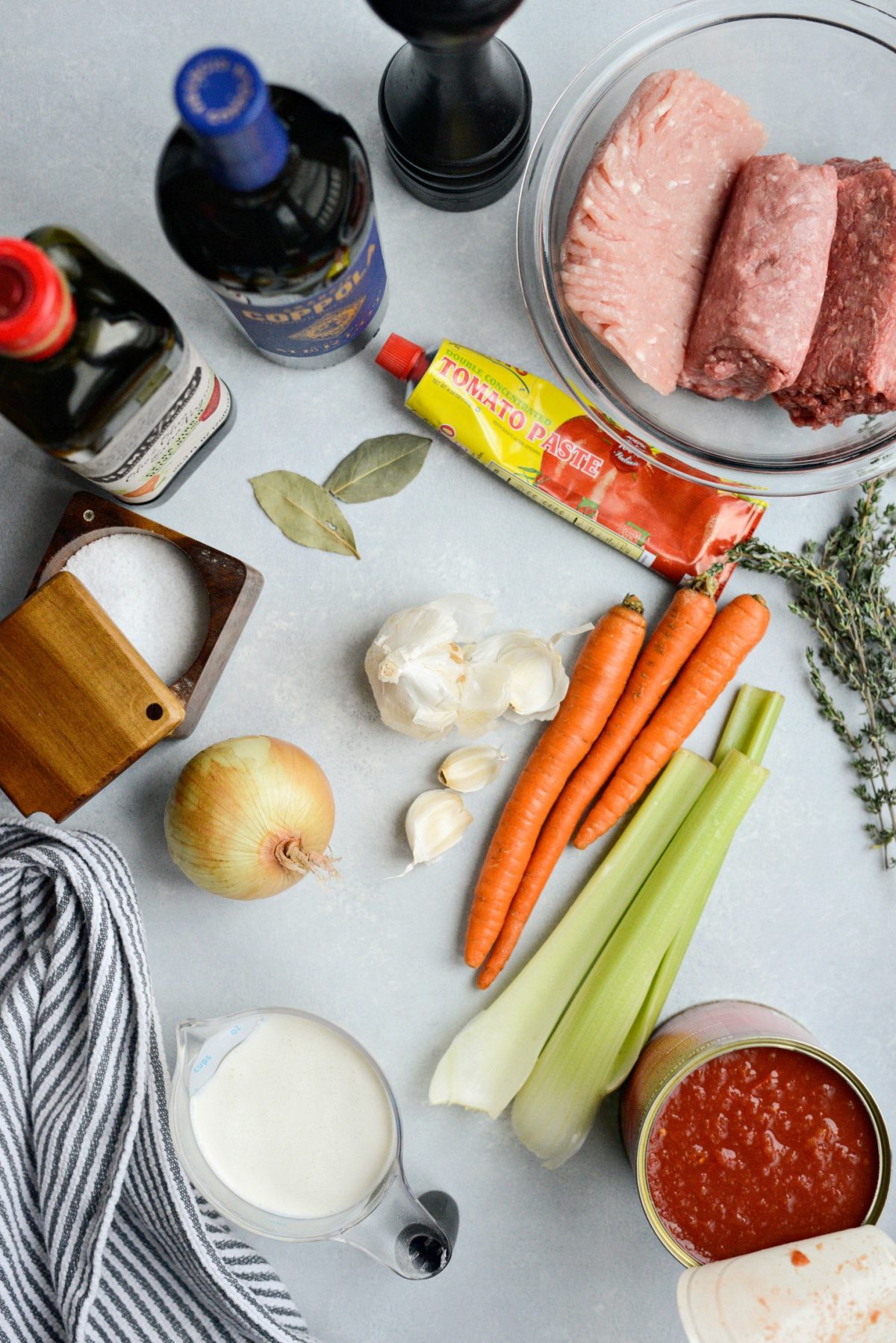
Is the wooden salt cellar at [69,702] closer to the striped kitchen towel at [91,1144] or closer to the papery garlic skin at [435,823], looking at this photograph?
the striped kitchen towel at [91,1144]

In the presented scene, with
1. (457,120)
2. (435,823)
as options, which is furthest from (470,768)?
(457,120)

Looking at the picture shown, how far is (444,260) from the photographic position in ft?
3.67

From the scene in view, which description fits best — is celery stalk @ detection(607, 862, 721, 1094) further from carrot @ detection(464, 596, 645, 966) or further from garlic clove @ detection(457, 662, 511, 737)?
garlic clove @ detection(457, 662, 511, 737)

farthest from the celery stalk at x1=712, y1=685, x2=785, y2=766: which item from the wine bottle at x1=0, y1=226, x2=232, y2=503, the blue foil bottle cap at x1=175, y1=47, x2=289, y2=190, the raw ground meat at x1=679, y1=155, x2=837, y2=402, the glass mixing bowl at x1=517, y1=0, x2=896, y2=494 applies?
the blue foil bottle cap at x1=175, y1=47, x2=289, y2=190

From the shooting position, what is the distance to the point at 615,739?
1.16 m

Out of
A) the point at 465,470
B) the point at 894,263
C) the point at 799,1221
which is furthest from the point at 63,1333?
the point at 894,263

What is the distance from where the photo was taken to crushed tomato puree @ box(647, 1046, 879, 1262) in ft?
3.13

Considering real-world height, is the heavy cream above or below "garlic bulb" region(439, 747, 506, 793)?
below

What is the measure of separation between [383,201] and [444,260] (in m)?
0.10

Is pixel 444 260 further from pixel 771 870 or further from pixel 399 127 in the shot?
pixel 771 870

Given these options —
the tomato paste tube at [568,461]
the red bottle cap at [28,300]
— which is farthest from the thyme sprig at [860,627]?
the red bottle cap at [28,300]

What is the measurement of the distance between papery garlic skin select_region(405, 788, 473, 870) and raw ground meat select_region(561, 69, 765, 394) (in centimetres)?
53

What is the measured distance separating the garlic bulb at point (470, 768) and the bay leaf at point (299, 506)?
300 millimetres

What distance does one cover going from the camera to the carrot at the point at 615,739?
111 cm
